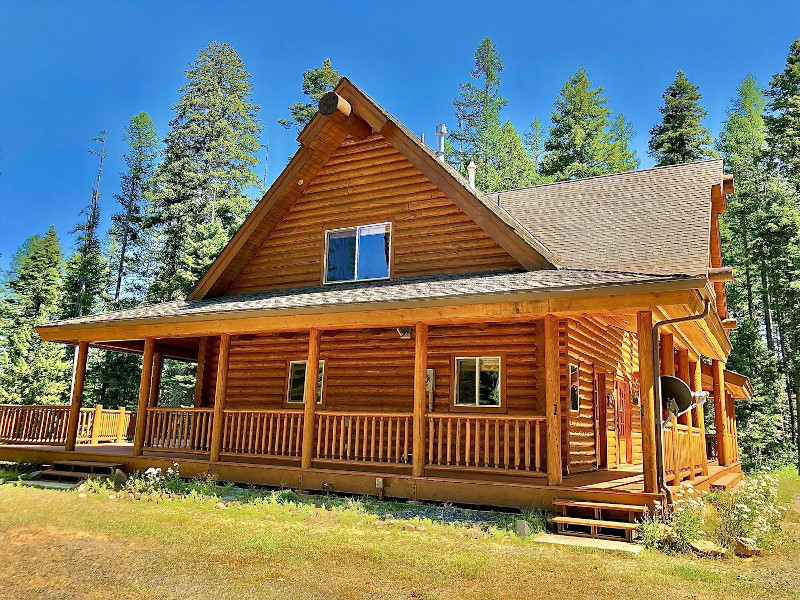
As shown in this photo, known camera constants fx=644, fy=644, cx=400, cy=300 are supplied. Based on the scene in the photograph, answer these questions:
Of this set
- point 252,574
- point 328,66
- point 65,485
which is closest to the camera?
point 252,574

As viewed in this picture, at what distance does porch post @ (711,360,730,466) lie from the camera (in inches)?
677

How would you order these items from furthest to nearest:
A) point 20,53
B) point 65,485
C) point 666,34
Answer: point 20,53 → point 666,34 → point 65,485

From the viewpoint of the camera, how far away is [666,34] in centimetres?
3133

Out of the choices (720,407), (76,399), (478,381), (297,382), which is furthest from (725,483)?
(76,399)

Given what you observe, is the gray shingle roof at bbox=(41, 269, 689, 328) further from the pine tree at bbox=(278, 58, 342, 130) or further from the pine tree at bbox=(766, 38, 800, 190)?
the pine tree at bbox=(278, 58, 342, 130)

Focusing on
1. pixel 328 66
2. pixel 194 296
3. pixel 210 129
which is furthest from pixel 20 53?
pixel 194 296

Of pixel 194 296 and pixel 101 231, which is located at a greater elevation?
pixel 101 231

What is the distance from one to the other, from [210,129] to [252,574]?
3668cm

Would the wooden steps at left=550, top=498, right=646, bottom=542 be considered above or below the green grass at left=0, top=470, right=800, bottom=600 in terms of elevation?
above

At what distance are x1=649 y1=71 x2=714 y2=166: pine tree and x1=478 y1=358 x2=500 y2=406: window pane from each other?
28.3 m

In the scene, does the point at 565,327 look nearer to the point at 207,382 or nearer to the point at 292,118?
the point at 207,382

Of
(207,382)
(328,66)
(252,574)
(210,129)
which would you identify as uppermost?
(328,66)

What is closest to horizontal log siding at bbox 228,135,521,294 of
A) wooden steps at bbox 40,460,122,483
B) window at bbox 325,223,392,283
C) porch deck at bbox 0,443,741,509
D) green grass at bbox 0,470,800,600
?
window at bbox 325,223,392,283

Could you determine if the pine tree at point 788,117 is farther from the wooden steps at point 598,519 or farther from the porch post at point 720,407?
the wooden steps at point 598,519
